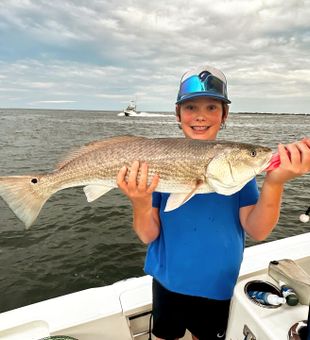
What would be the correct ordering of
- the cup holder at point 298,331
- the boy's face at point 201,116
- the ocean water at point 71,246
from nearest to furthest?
the cup holder at point 298,331
the boy's face at point 201,116
the ocean water at point 71,246

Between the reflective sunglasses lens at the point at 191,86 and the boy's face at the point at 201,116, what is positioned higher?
the reflective sunglasses lens at the point at 191,86

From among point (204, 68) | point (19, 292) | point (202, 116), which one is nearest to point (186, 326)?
point (202, 116)

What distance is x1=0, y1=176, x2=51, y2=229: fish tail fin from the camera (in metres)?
2.53

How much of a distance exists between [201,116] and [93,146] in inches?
36.9

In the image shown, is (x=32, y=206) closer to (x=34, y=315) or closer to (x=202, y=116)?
(x=34, y=315)

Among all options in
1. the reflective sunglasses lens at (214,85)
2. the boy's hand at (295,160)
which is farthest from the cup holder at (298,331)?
the reflective sunglasses lens at (214,85)

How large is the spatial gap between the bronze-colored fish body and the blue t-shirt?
21 cm

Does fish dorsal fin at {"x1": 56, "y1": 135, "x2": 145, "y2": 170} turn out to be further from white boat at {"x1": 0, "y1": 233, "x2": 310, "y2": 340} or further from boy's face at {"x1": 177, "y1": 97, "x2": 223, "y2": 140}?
white boat at {"x1": 0, "y1": 233, "x2": 310, "y2": 340}

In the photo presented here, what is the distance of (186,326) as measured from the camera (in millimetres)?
2605

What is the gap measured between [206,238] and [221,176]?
1.68 feet

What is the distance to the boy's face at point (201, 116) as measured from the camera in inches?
98.9

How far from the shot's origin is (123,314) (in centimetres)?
278

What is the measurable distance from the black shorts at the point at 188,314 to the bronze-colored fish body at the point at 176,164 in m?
0.84

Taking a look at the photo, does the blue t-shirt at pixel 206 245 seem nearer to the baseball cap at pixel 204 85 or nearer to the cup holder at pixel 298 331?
the cup holder at pixel 298 331
